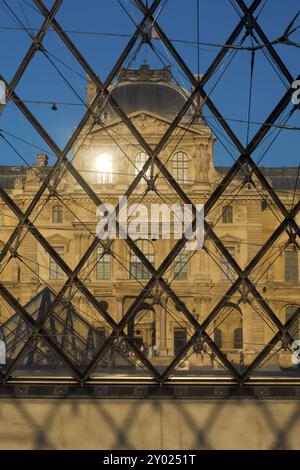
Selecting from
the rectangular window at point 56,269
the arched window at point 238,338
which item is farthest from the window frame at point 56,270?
the arched window at point 238,338

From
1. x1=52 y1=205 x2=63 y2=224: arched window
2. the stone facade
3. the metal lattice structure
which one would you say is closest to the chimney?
the stone facade

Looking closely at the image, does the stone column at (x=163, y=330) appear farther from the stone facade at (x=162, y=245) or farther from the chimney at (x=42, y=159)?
the chimney at (x=42, y=159)

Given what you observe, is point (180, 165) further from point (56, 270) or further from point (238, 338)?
point (238, 338)

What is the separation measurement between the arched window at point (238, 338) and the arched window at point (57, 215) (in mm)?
10751

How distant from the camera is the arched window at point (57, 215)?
38562 millimetres

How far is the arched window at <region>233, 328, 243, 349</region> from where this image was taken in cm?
3628

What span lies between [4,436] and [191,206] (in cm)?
406

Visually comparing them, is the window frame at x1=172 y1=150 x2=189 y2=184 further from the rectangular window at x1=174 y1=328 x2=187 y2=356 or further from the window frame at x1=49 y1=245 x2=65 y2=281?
the rectangular window at x1=174 y1=328 x2=187 y2=356

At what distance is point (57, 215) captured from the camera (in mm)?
38844

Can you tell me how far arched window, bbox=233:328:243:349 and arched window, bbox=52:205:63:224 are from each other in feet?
35.3

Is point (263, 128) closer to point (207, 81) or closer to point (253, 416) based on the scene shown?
point (207, 81)

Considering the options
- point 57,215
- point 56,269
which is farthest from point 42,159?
point 56,269

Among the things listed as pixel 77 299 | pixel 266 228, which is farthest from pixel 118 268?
pixel 266 228
